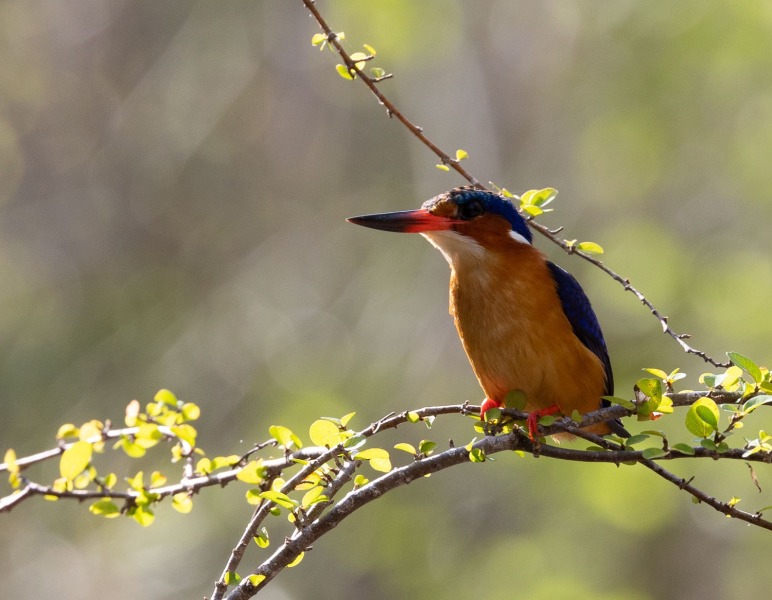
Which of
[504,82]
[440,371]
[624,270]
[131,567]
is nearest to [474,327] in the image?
[624,270]

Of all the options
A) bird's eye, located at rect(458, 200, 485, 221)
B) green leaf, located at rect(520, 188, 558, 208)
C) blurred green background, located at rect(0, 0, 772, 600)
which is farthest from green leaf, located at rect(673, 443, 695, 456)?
blurred green background, located at rect(0, 0, 772, 600)

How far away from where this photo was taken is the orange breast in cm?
288

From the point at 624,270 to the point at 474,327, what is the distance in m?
5.48

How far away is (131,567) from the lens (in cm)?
969

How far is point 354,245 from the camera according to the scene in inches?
421

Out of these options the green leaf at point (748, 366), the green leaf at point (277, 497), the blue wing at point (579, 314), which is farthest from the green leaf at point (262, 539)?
the blue wing at point (579, 314)

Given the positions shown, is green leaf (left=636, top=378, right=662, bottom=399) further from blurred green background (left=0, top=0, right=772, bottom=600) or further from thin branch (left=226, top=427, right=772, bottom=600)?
blurred green background (left=0, top=0, right=772, bottom=600)

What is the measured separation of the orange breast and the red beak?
148 millimetres

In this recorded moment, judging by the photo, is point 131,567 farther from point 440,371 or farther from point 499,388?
point 499,388

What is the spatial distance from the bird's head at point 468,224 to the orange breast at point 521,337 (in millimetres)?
53

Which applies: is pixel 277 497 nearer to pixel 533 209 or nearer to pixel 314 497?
pixel 314 497

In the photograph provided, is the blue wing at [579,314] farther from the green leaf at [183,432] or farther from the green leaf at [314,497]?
the green leaf at [183,432]

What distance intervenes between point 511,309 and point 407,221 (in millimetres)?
399

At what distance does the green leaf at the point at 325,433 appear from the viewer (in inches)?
72.6
